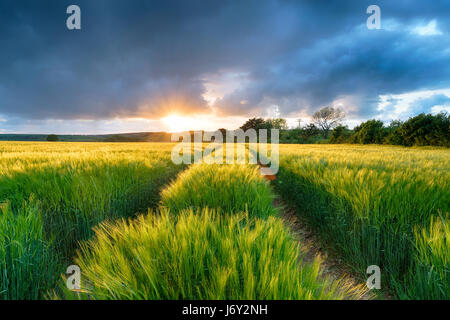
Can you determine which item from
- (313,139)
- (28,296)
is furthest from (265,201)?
(313,139)

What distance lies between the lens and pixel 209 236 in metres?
1.26

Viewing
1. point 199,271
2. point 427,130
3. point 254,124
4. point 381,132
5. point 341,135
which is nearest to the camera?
point 199,271

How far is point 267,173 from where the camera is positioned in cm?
780

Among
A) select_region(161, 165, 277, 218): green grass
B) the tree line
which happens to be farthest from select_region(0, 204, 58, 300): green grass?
the tree line

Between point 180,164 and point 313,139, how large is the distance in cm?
5158

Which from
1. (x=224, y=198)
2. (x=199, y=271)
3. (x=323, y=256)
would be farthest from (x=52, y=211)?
(x=323, y=256)

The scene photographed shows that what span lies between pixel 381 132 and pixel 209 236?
40419 millimetres

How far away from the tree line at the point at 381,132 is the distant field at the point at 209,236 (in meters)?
29.0

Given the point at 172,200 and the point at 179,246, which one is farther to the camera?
the point at 172,200

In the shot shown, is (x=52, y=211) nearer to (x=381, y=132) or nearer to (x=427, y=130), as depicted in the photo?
(x=427, y=130)

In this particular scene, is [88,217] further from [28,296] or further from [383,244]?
[383,244]

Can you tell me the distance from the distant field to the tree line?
29.0 meters

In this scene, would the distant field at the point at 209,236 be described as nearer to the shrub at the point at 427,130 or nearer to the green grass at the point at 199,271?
the green grass at the point at 199,271

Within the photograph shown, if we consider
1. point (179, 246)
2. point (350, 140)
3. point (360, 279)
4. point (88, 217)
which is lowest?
point (360, 279)
